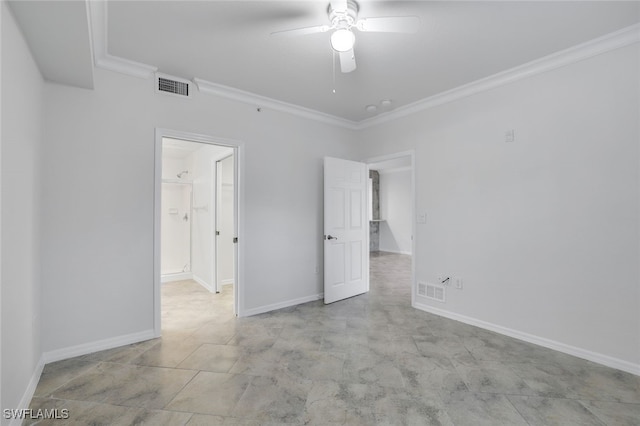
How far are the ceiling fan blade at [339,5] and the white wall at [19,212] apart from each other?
69.5 inches

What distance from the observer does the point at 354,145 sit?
4.68 meters

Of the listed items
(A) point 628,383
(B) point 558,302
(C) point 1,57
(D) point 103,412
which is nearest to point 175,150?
(C) point 1,57

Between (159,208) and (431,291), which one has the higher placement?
(159,208)

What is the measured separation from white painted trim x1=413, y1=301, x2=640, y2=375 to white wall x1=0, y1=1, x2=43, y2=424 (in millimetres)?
3694

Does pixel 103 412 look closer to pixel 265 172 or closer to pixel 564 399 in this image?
pixel 265 172

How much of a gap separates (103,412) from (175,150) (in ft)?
14.3

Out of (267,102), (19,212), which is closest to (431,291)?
(267,102)

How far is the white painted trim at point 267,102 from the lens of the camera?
3.23m

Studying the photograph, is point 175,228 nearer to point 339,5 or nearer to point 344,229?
point 344,229

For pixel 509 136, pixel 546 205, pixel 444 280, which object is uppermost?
pixel 509 136

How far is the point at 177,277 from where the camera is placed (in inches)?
215

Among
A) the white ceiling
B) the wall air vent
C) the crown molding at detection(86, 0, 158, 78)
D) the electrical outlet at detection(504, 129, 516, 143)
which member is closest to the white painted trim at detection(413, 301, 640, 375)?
the wall air vent

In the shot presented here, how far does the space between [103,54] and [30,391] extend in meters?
2.64
